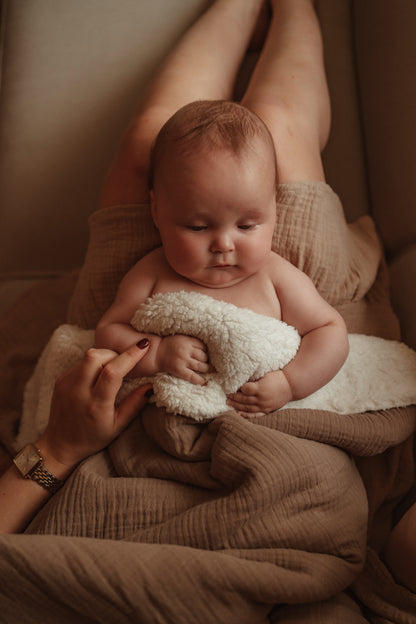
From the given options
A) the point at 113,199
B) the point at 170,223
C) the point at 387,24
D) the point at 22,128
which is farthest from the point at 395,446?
the point at 22,128

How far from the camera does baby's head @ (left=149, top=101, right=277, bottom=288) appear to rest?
0.85 metres

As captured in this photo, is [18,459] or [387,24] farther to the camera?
[387,24]

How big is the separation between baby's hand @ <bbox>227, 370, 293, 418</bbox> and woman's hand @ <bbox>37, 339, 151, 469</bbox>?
16cm

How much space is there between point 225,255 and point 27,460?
0.49 m

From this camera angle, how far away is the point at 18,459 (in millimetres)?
906

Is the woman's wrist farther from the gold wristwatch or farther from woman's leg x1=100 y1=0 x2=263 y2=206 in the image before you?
woman's leg x1=100 y1=0 x2=263 y2=206

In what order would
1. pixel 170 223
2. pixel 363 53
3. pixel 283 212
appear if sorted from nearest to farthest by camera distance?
pixel 170 223, pixel 283 212, pixel 363 53

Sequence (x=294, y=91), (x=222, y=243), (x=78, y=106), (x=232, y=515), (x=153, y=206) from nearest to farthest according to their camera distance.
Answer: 1. (x=232, y=515)
2. (x=222, y=243)
3. (x=153, y=206)
4. (x=294, y=91)
5. (x=78, y=106)

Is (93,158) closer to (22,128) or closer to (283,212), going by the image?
(22,128)

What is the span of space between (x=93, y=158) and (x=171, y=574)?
3.70 ft

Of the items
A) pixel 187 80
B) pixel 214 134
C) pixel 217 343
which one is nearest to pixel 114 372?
pixel 217 343

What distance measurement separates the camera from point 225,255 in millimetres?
883

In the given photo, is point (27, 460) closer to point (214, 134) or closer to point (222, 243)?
point (222, 243)

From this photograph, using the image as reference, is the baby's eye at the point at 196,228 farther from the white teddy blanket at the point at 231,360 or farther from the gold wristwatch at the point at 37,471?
the gold wristwatch at the point at 37,471
